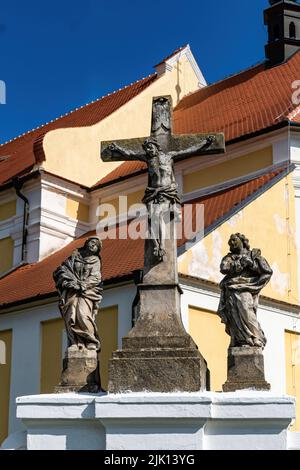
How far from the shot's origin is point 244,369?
685 cm

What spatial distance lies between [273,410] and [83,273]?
2.25 metres

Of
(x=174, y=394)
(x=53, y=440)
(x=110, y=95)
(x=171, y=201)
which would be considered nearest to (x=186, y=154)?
(x=171, y=201)

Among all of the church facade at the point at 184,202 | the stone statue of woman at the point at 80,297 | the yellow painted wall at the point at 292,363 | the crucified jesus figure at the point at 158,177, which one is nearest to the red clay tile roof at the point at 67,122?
the church facade at the point at 184,202

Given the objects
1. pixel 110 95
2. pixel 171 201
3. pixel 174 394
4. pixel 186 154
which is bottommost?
pixel 174 394

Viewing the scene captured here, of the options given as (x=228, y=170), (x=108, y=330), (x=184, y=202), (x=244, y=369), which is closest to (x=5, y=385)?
(x=108, y=330)

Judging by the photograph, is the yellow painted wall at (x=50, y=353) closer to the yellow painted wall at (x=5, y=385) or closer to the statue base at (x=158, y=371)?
the yellow painted wall at (x=5, y=385)

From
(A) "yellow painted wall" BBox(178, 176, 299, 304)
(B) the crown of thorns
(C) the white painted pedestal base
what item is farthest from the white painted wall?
(C) the white painted pedestal base

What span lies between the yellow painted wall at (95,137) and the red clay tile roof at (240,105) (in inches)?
17.9

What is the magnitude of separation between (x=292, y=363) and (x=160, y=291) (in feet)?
21.3

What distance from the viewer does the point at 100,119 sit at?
19359 millimetres

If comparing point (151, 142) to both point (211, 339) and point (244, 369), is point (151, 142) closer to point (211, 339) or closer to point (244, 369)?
point (244, 369)

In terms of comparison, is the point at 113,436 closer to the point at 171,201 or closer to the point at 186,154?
the point at 171,201

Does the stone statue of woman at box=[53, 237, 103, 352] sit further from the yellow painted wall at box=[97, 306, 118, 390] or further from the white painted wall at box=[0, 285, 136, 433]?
the white painted wall at box=[0, 285, 136, 433]
